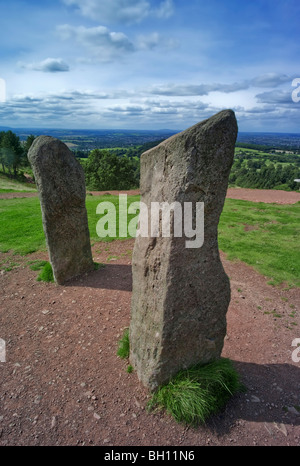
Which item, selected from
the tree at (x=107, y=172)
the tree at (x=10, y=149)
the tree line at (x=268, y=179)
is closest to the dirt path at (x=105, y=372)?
the tree at (x=107, y=172)

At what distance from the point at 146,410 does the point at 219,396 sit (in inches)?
48.3

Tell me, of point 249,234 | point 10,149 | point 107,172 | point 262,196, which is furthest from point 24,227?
point 10,149

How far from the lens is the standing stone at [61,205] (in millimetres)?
7559

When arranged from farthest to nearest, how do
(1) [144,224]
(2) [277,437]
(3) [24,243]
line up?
(3) [24,243] < (1) [144,224] < (2) [277,437]

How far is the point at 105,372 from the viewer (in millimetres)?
5352

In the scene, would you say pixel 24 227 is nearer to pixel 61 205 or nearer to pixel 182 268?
pixel 61 205

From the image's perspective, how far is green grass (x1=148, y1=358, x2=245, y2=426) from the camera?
4305 millimetres

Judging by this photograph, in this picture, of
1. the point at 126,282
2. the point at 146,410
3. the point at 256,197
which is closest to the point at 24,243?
the point at 126,282

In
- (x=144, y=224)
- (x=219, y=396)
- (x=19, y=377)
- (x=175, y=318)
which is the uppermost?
(x=144, y=224)

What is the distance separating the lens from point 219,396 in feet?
15.1

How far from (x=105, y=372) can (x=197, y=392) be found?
187 centimetres

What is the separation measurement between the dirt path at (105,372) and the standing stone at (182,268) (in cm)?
74

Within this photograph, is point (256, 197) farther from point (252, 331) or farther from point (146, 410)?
point (146, 410)

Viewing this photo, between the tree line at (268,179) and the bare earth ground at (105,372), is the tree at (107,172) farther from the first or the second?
the bare earth ground at (105,372)
